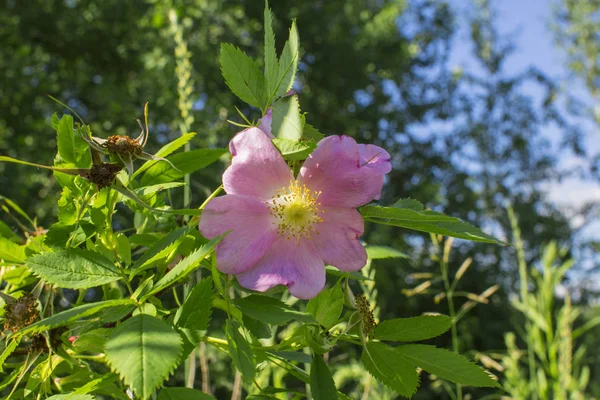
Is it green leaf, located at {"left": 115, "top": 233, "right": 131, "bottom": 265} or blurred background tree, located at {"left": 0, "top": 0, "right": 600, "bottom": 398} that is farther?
blurred background tree, located at {"left": 0, "top": 0, "right": 600, "bottom": 398}

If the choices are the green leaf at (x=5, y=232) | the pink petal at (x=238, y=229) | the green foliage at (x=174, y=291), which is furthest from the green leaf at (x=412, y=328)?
the green leaf at (x=5, y=232)

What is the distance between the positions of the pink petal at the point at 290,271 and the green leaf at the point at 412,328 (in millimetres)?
78

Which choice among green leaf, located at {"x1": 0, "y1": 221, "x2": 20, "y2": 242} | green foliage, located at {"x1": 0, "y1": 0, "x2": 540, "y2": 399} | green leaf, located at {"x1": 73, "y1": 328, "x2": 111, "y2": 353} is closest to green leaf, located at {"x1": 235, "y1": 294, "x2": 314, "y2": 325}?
green foliage, located at {"x1": 0, "y1": 0, "x2": 540, "y2": 399}

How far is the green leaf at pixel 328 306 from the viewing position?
437 millimetres

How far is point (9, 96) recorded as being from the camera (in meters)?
4.93

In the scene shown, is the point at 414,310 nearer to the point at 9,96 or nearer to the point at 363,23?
the point at 363,23

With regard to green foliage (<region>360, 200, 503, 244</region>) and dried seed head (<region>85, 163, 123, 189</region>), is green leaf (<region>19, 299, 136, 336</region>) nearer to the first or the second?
dried seed head (<region>85, 163, 123, 189</region>)

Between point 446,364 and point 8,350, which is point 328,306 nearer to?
→ point 446,364

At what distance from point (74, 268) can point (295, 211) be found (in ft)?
0.51

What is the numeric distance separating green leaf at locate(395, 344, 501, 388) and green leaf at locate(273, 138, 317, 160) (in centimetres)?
17

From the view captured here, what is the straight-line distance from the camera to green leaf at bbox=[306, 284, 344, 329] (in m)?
0.44

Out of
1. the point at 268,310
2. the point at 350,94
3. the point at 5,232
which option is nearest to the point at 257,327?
the point at 268,310

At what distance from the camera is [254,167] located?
42 centimetres

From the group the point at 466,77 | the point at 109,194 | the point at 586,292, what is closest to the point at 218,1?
the point at 466,77
